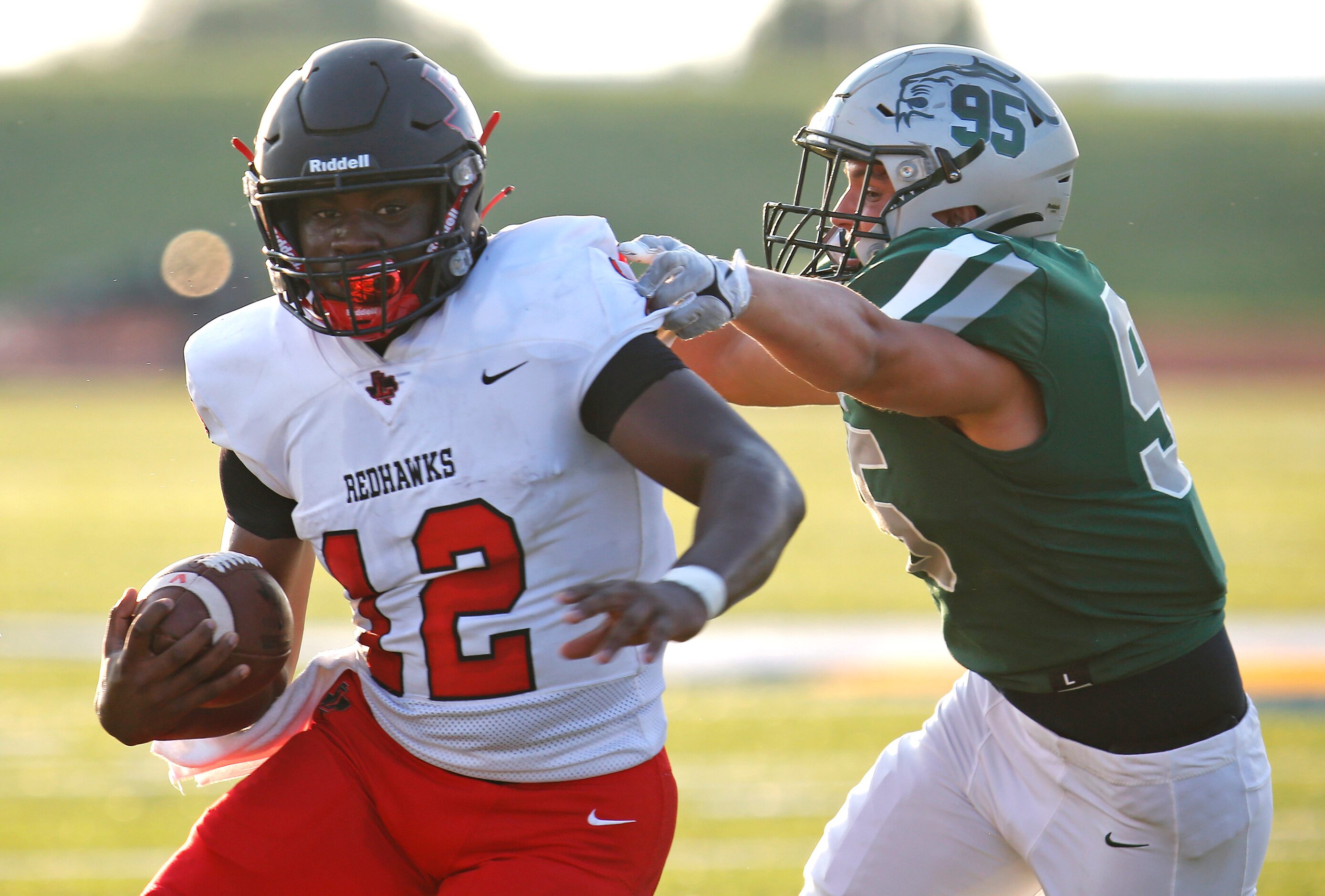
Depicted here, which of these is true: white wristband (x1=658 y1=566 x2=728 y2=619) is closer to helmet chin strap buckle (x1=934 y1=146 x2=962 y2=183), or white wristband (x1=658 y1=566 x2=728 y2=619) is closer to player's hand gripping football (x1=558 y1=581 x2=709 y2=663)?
player's hand gripping football (x1=558 y1=581 x2=709 y2=663)

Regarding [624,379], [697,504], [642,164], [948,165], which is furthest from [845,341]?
[642,164]

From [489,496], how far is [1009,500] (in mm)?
935

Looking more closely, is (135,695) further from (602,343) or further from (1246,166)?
(1246,166)

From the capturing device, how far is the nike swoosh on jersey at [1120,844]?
8.46 ft

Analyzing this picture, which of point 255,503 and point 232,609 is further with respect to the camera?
point 255,503

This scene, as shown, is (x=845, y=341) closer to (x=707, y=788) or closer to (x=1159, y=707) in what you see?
(x=1159, y=707)

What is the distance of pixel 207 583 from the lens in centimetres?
232

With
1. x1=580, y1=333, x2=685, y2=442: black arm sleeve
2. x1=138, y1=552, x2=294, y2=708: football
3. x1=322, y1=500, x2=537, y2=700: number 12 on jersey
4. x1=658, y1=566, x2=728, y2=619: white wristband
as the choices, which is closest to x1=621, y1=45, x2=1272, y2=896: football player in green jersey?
x1=580, y1=333, x2=685, y2=442: black arm sleeve

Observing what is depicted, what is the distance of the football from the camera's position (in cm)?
228

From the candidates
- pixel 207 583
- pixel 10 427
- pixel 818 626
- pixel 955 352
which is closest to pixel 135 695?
pixel 207 583

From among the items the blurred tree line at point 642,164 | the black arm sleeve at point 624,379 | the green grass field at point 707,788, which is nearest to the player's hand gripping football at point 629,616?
the black arm sleeve at point 624,379

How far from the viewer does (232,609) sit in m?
2.32

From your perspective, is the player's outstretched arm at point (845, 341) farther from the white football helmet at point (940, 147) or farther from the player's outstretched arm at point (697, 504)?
the white football helmet at point (940, 147)

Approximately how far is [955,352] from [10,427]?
2057 centimetres
